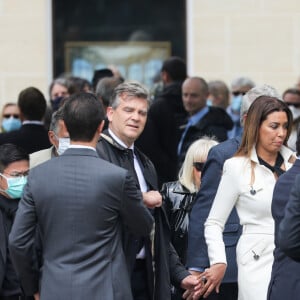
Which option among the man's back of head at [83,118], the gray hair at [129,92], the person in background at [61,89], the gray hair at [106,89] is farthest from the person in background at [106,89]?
the man's back of head at [83,118]

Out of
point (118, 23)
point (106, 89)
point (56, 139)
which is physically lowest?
point (56, 139)

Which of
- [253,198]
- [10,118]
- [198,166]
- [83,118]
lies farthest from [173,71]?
[83,118]

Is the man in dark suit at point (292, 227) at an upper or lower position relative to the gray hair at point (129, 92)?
lower

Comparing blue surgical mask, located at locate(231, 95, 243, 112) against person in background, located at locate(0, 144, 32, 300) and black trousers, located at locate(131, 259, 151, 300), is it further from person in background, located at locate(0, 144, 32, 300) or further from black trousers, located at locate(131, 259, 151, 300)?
black trousers, located at locate(131, 259, 151, 300)

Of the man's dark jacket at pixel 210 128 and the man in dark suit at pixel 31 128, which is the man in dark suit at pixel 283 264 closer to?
the man in dark suit at pixel 31 128

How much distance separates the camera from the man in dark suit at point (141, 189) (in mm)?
6379

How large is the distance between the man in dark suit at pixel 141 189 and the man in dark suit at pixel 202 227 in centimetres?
42

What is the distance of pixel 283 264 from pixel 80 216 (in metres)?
1.07

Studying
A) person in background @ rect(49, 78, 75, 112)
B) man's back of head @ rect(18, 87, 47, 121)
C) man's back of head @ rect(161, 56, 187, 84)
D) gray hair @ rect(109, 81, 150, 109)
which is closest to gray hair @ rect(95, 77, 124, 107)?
man's back of head @ rect(18, 87, 47, 121)

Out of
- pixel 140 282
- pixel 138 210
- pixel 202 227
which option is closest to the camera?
pixel 138 210

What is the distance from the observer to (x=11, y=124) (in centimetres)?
1077

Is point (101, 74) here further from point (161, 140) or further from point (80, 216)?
point (80, 216)

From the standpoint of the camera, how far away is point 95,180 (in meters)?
5.69

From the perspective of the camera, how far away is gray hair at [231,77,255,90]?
1176 cm
